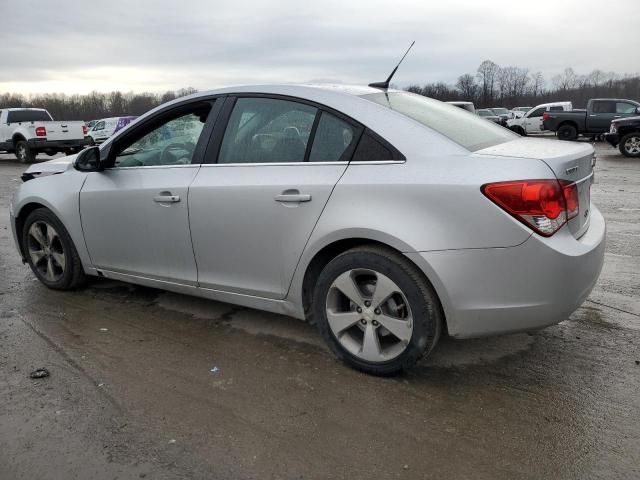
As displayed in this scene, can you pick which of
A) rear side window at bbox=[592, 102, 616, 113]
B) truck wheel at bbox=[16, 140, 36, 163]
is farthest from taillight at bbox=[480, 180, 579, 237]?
rear side window at bbox=[592, 102, 616, 113]

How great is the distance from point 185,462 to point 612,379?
2.30m

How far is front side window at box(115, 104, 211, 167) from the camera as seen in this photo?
3832 millimetres

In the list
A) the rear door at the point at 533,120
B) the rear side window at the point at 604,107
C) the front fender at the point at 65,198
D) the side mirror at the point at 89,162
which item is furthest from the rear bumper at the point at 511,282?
the rear door at the point at 533,120

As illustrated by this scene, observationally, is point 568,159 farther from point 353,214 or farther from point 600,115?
point 600,115

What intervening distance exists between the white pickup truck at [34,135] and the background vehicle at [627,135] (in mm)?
17279

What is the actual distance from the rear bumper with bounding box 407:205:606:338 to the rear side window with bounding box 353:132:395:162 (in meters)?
0.57

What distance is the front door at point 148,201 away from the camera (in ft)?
12.4

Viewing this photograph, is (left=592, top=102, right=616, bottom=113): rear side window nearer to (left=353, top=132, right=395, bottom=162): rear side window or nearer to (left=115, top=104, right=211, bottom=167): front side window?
(left=115, top=104, right=211, bottom=167): front side window

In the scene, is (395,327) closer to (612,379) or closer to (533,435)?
(533,435)

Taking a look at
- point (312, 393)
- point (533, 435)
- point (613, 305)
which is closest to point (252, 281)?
point (312, 393)

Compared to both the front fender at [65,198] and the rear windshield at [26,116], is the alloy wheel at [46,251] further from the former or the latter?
the rear windshield at [26,116]

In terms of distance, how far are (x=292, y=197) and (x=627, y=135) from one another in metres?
16.7

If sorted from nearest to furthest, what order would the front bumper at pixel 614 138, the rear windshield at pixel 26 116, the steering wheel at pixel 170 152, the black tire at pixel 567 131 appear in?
1. the steering wheel at pixel 170 152
2. the front bumper at pixel 614 138
3. the rear windshield at pixel 26 116
4. the black tire at pixel 567 131

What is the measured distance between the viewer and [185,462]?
2469 mm
